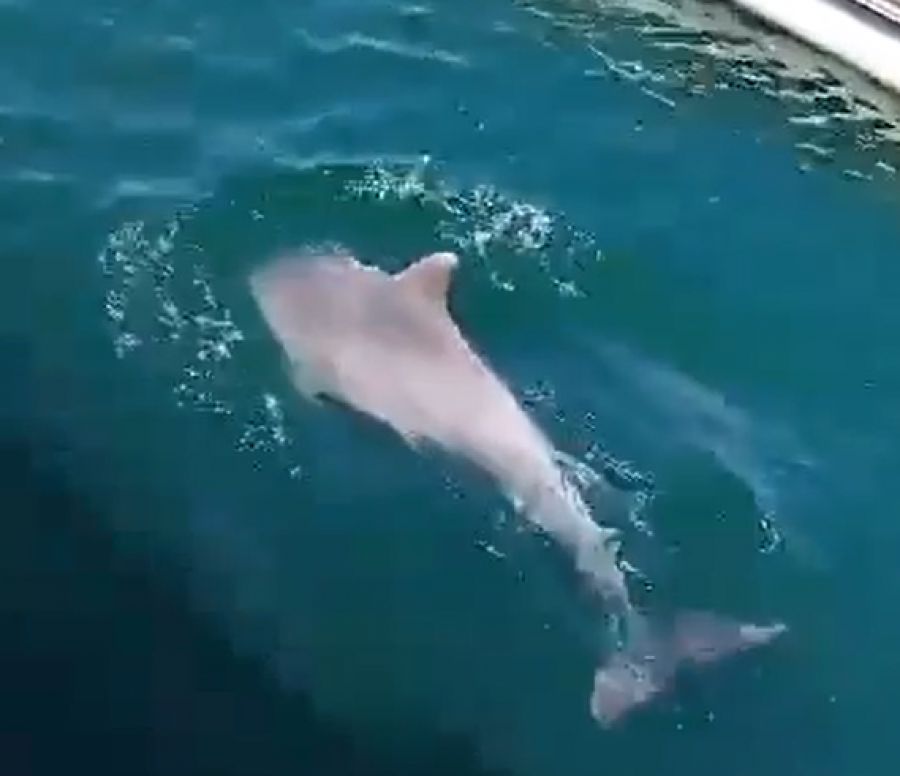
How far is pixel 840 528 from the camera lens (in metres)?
20.1

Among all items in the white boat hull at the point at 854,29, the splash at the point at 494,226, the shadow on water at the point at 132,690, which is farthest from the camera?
the white boat hull at the point at 854,29

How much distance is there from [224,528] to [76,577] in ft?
5.43

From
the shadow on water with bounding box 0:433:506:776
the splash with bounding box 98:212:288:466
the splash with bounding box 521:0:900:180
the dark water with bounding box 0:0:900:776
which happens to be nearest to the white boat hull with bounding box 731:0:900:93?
the splash with bounding box 521:0:900:180

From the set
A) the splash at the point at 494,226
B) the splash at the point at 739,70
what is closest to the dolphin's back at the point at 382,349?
the splash at the point at 494,226

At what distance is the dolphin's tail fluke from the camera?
1767cm

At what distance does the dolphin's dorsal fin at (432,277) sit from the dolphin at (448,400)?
12mm

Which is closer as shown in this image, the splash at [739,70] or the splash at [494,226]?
the splash at [494,226]

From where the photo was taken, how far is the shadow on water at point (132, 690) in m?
16.9

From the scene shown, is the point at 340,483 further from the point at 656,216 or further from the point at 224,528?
the point at 656,216

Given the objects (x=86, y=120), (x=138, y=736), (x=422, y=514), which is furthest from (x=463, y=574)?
(x=86, y=120)

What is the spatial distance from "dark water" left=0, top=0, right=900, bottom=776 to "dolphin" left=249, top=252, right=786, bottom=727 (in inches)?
11.4

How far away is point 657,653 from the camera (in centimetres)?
1805

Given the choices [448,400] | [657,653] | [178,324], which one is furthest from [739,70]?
[657,653]

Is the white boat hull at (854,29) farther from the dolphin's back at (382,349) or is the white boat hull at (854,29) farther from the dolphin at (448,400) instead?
the dolphin's back at (382,349)
